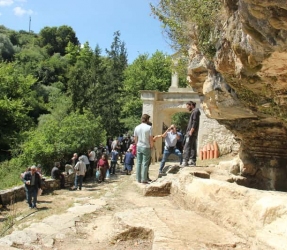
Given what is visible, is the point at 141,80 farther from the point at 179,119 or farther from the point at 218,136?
the point at 218,136

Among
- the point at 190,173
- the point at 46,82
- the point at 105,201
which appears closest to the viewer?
the point at 190,173

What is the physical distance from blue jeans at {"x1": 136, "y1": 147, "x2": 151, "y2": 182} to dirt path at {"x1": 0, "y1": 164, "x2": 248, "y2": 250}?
2.24 ft

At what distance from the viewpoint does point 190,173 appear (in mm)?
6324

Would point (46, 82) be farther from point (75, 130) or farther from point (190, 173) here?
point (190, 173)

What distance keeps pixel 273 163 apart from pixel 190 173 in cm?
222

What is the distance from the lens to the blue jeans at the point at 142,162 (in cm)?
706

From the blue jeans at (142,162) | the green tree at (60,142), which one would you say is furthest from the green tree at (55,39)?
the blue jeans at (142,162)

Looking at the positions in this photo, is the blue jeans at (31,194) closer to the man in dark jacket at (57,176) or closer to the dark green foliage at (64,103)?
the man in dark jacket at (57,176)

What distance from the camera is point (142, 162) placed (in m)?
7.20

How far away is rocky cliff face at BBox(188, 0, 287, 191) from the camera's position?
3.17 meters

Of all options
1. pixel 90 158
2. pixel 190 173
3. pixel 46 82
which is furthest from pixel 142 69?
pixel 190 173

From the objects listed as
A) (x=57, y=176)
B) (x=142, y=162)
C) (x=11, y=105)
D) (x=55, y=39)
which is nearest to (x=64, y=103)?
(x=11, y=105)

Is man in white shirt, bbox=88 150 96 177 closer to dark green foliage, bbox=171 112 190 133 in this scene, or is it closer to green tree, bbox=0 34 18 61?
dark green foliage, bbox=171 112 190 133

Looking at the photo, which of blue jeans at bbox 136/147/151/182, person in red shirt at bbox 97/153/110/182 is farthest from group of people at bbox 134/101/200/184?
person in red shirt at bbox 97/153/110/182
